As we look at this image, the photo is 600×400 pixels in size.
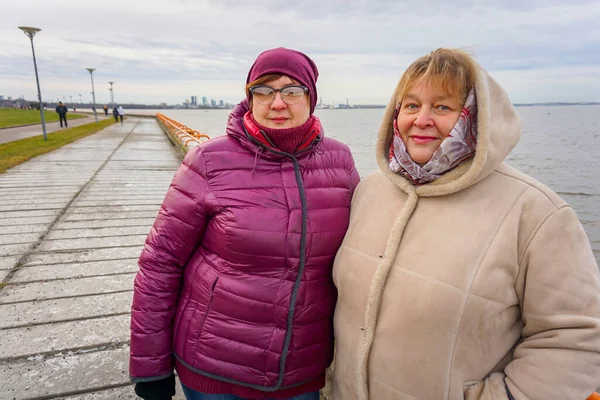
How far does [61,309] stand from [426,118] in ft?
10.1

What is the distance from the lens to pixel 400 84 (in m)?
1.52

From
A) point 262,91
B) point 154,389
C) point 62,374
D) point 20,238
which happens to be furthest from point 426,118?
point 20,238

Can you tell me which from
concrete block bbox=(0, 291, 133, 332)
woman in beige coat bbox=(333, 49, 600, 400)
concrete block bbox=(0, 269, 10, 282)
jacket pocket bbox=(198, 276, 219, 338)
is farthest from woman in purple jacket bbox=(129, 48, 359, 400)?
concrete block bbox=(0, 269, 10, 282)

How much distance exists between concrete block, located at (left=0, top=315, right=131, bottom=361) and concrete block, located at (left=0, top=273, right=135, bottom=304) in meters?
0.47

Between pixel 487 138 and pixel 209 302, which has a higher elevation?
pixel 487 138

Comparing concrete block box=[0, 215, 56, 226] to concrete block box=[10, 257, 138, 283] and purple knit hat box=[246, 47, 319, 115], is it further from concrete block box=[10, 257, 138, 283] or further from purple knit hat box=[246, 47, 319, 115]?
purple knit hat box=[246, 47, 319, 115]

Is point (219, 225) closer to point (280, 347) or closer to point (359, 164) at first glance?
point (280, 347)

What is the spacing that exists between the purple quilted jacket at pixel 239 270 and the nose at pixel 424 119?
503 millimetres

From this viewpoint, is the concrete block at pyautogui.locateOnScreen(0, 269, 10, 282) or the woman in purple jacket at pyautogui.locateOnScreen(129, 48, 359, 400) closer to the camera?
the woman in purple jacket at pyautogui.locateOnScreen(129, 48, 359, 400)

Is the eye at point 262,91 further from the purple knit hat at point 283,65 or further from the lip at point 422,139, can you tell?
the lip at point 422,139

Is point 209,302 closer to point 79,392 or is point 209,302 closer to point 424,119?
point 424,119

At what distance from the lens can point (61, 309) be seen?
3094 mm

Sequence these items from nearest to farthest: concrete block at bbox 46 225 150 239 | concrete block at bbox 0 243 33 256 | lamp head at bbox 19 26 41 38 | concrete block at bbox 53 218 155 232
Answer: concrete block at bbox 0 243 33 256 → concrete block at bbox 46 225 150 239 → concrete block at bbox 53 218 155 232 → lamp head at bbox 19 26 41 38

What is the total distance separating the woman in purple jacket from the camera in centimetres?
159
